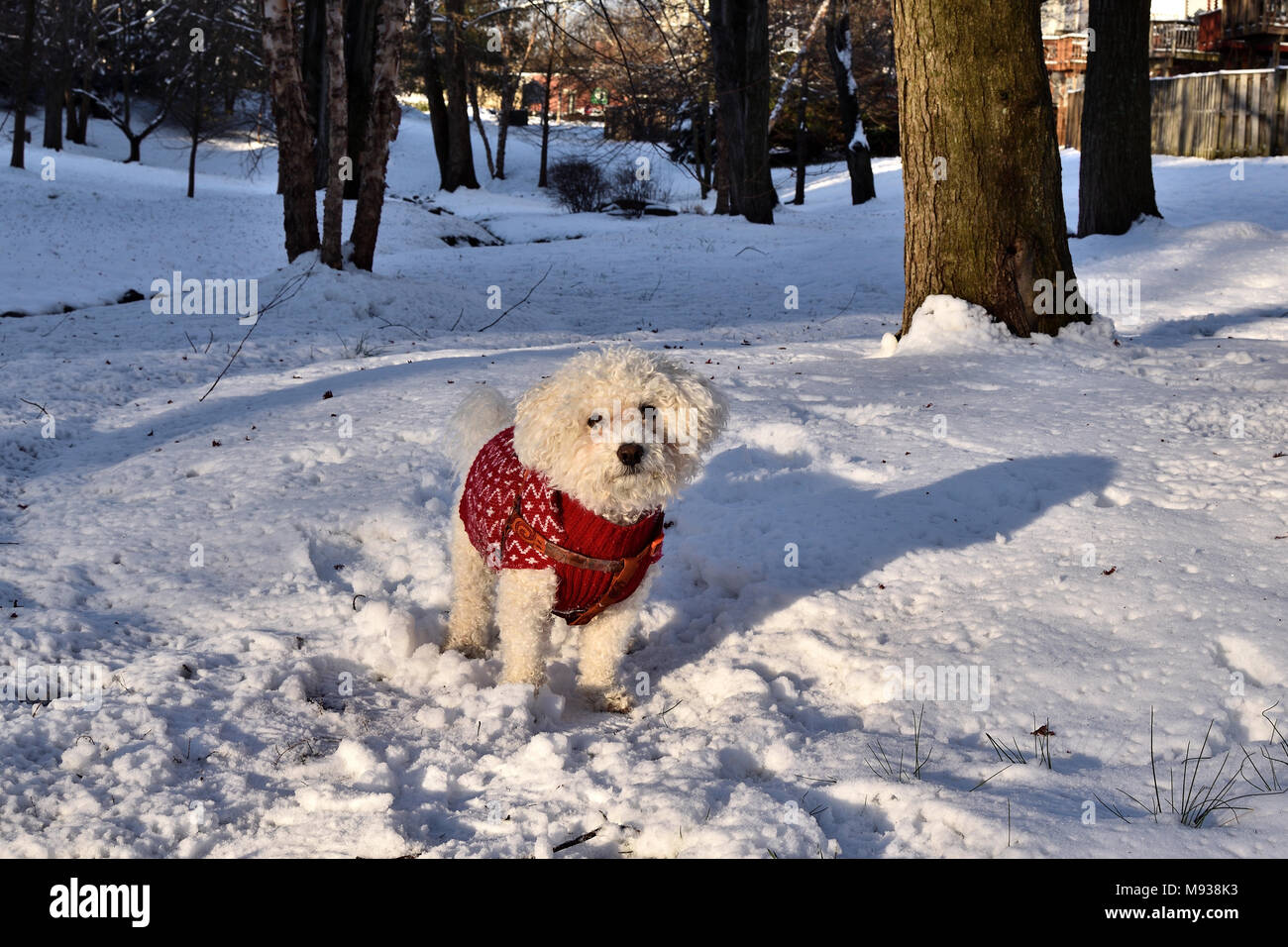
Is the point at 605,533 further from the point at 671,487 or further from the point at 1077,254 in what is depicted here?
the point at 1077,254

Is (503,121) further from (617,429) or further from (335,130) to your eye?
(617,429)

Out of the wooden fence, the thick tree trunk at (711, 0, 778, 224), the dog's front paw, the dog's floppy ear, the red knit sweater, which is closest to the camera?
the dog's floppy ear

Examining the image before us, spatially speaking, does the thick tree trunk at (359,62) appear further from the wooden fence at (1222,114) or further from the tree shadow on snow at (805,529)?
the wooden fence at (1222,114)

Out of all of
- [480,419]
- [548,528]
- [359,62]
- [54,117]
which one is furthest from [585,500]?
[54,117]

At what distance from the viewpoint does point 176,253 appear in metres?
23.2

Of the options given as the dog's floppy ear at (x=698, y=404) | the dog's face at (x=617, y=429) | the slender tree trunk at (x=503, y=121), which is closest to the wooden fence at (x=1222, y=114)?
the dog's floppy ear at (x=698, y=404)

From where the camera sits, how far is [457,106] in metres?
32.7

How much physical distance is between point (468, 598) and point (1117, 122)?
12.6m

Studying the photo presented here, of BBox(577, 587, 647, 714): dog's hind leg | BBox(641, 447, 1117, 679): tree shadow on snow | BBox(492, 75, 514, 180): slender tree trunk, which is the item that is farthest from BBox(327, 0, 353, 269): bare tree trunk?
BBox(492, 75, 514, 180): slender tree trunk

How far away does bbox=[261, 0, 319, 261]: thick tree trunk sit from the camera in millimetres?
11641

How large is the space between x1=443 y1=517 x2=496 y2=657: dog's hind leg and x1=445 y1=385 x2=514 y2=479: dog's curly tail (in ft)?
1.21

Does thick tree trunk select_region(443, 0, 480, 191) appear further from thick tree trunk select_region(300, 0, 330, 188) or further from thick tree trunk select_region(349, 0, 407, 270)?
thick tree trunk select_region(349, 0, 407, 270)

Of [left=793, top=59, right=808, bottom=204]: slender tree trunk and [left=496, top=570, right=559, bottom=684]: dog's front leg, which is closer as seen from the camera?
[left=496, top=570, right=559, bottom=684]: dog's front leg

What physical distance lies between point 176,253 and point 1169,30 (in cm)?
3648
